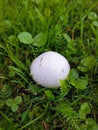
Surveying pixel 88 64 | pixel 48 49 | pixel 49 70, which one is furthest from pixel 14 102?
pixel 88 64

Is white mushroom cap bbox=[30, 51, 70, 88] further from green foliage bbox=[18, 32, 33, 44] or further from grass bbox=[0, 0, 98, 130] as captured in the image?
green foliage bbox=[18, 32, 33, 44]

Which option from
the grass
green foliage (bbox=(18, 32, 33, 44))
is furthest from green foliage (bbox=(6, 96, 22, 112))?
green foliage (bbox=(18, 32, 33, 44))

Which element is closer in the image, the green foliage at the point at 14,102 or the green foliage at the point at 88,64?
the green foliage at the point at 14,102

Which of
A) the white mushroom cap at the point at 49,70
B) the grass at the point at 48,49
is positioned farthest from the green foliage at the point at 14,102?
the white mushroom cap at the point at 49,70

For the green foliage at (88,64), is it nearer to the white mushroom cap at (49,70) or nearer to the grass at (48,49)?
the grass at (48,49)

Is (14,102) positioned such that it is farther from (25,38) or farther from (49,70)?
(25,38)

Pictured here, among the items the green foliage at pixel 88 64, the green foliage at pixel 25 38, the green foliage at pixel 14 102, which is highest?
the green foliage at pixel 25 38
